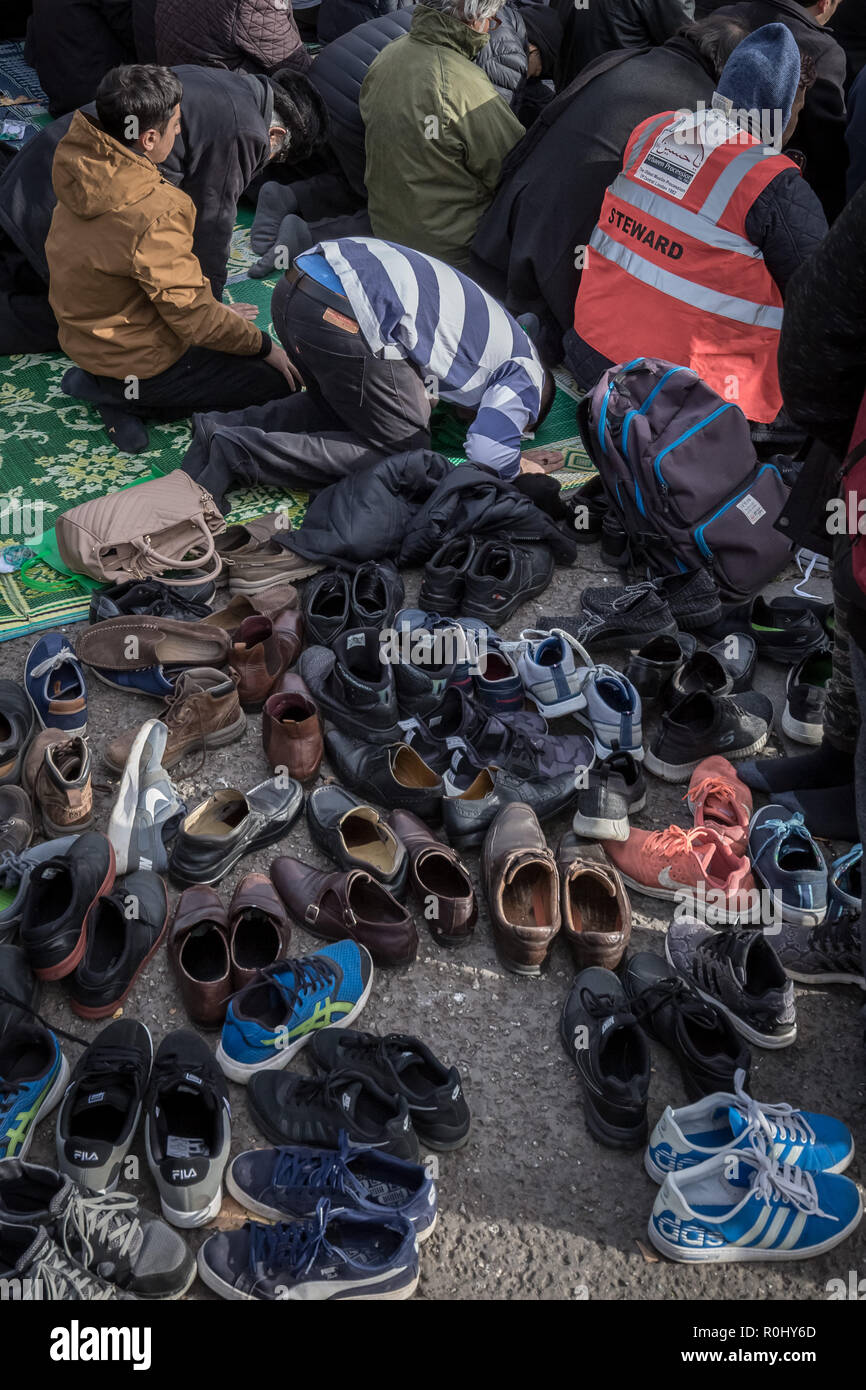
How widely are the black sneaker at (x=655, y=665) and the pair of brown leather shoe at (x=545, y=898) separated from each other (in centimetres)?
57

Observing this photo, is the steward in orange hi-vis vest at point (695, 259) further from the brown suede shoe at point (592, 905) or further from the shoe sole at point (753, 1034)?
the shoe sole at point (753, 1034)

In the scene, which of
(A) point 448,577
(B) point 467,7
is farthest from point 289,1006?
(B) point 467,7

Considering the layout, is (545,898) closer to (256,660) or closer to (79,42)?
(256,660)

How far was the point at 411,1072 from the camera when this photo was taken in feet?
7.30

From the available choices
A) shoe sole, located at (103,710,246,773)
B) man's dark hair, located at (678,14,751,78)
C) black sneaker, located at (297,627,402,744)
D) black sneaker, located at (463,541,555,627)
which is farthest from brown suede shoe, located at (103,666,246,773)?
man's dark hair, located at (678,14,751,78)

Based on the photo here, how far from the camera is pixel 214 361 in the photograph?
4.18 metres

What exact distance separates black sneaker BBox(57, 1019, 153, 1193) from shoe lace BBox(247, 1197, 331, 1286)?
29 cm

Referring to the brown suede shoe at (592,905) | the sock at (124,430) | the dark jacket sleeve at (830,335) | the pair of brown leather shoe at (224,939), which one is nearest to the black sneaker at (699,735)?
the brown suede shoe at (592,905)

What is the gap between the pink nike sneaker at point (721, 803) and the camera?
2691mm

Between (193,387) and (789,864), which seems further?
(193,387)

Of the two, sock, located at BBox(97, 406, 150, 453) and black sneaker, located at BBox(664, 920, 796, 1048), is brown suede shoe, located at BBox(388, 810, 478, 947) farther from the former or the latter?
sock, located at BBox(97, 406, 150, 453)

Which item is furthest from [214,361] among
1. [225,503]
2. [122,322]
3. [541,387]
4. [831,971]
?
[831,971]

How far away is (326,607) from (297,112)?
2415 mm

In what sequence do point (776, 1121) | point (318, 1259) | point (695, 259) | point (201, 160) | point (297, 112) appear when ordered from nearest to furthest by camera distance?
point (318, 1259)
point (776, 1121)
point (695, 259)
point (201, 160)
point (297, 112)
